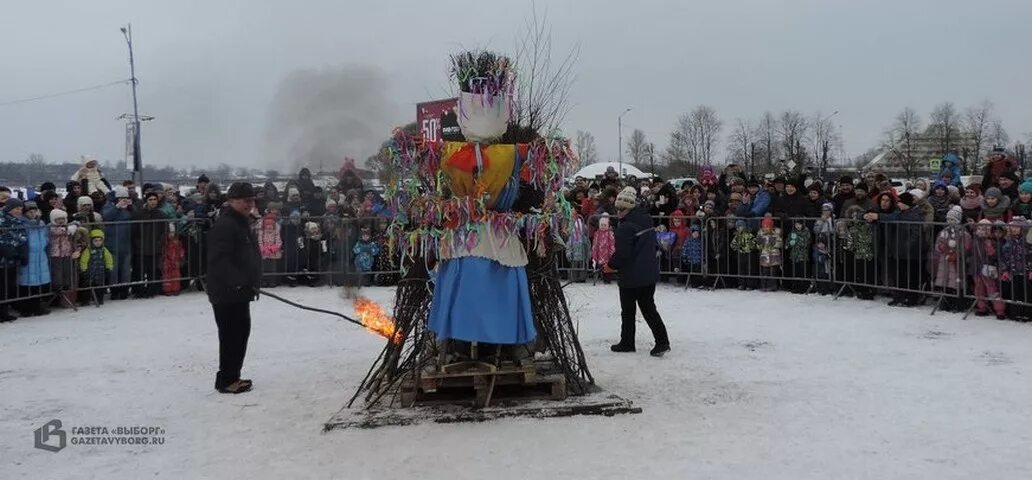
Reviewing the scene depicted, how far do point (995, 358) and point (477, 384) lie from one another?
512 cm

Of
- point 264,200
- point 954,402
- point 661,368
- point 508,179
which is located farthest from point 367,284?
point 954,402

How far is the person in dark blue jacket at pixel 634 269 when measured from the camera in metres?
8.20

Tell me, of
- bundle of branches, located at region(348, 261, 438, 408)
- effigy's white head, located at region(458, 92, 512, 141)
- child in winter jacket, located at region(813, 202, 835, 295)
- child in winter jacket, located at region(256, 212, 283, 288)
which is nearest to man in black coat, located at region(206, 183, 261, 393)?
bundle of branches, located at region(348, 261, 438, 408)

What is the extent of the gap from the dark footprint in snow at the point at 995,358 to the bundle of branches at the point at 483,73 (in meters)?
5.21

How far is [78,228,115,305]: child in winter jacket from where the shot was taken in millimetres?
11953

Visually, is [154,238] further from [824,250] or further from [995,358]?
[995,358]

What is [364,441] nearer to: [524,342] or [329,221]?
[524,342]

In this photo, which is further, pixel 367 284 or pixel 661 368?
pixel 367 284

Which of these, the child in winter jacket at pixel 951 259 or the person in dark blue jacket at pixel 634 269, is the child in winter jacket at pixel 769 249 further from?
the person in dark blue jacket at pixel 634 269

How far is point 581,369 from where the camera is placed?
6746mm

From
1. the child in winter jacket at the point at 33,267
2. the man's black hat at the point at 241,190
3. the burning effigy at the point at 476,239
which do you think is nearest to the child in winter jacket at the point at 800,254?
the burning effigy at the point at 476,239

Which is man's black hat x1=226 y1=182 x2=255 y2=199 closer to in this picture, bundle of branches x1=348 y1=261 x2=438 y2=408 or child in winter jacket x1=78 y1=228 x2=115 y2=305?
bundle of branches x1=348 y1=261 x2=438 y2=408

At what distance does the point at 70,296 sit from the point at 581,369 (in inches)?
340

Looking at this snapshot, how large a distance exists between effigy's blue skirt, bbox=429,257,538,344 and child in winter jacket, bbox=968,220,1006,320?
6.73 m
